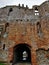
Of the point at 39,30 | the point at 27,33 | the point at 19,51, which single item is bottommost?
the point at 19,51

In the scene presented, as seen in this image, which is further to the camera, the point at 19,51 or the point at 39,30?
the point at 19,51

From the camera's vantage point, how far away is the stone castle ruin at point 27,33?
54.9 ft

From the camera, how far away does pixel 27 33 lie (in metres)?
17.8

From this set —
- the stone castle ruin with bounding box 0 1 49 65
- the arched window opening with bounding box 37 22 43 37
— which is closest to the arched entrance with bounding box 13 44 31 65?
the stone castle ruin with bounding box 0 1 49 65

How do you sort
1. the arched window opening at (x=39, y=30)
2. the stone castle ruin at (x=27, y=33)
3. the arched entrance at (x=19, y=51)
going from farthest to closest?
1. the arched entrance at (x=19, y=51)
2. the arched window opening at (x=39, y=30)
3. the stone castle ruin at (x=27, y=33)

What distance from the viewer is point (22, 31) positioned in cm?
1794

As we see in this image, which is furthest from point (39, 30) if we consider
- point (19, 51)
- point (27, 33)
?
point (19, 51)

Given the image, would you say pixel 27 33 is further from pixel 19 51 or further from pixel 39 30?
pixel 19 51

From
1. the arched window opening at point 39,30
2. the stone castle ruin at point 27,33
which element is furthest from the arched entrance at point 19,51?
the arched window opening at point 39,30

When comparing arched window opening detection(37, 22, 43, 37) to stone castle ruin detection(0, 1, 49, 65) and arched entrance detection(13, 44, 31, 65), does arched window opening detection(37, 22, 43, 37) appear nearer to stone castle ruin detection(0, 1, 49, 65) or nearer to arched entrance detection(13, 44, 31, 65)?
stone castle ruin detection(0, 1, 49, 65)

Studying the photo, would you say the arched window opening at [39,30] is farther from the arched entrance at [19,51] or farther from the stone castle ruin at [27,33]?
the arched entrance at [19,51]

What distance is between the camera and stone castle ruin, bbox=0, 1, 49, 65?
1673 centimetres

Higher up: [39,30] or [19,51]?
[39,30]

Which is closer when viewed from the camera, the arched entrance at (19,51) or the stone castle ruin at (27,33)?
the stone castle ruin at (27,33)
